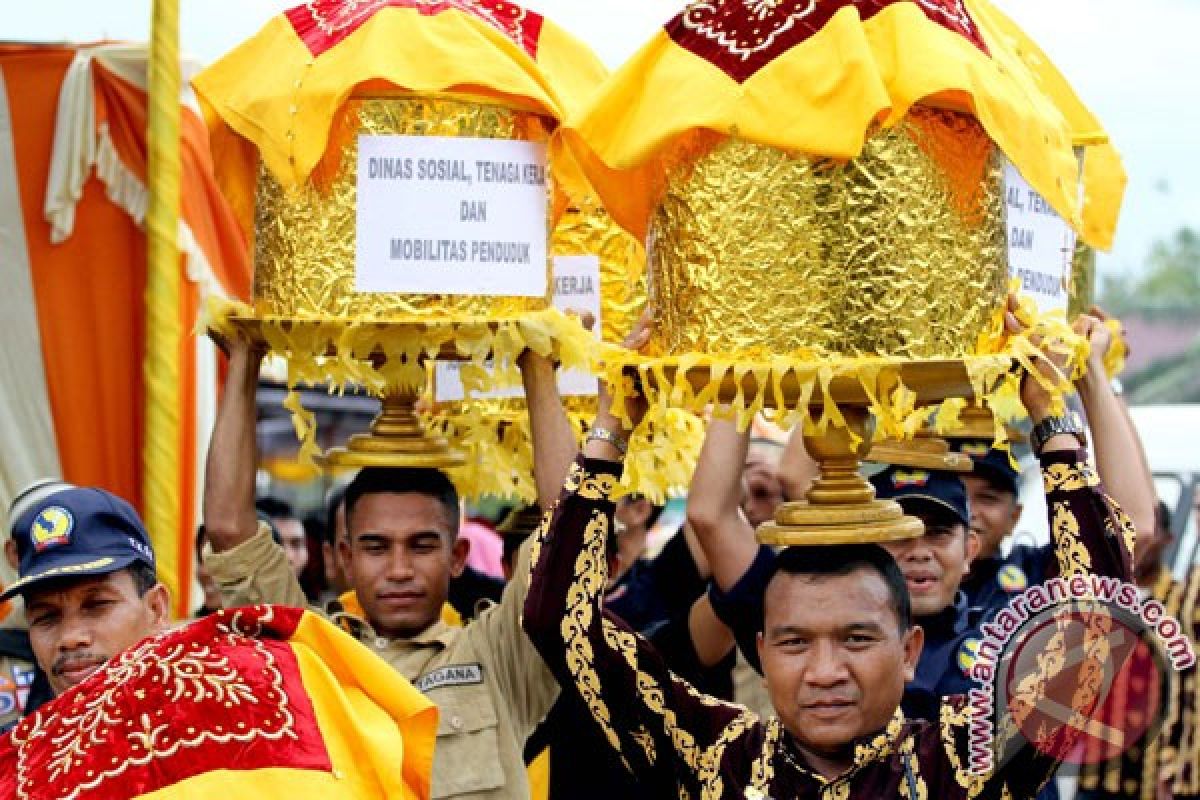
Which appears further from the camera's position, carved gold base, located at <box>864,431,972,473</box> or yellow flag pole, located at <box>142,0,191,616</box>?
yellow flag pole, located at <box>142,0,191,616</box>

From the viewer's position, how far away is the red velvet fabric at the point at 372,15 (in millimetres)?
3881

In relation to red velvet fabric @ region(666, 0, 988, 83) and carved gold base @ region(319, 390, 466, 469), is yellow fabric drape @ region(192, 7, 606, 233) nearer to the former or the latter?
red velvet fabric @ region(666, 0, 988, 83)

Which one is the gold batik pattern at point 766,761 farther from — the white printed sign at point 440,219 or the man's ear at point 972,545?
the man's ear at point 972,545

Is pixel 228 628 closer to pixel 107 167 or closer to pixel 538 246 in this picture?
pixel 538 246

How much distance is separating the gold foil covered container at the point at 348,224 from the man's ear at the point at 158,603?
1.95 feet

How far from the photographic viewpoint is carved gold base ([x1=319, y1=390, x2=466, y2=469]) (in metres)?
Answer: 4.11

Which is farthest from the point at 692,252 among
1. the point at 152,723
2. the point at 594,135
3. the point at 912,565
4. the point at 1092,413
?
the point at 912,565

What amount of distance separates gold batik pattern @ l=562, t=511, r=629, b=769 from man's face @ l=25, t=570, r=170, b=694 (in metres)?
0.82

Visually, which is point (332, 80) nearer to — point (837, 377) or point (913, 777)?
point (837, 377)

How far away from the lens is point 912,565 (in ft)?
14.7

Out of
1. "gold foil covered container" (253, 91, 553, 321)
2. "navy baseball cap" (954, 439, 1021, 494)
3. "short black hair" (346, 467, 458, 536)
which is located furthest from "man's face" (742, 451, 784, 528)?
"gold foil covered container" (253, 91, 553, 321)

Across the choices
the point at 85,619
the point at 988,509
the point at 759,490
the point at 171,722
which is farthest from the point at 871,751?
the point at 759,490

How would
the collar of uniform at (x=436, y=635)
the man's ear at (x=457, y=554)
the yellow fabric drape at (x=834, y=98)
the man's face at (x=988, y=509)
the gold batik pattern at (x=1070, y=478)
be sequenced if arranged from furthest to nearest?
the man's face at (x=988, y=509), the man's ear at (x=457, y=554), the collar of uniform at (x=436, y=635), the gold batik pattern at (x=1070, y=478), the yellow fabric drape at (x=834, y=98)

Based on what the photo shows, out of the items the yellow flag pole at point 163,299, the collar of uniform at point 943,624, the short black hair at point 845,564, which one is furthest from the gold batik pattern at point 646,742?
the yellow flag pole at point 163,299
